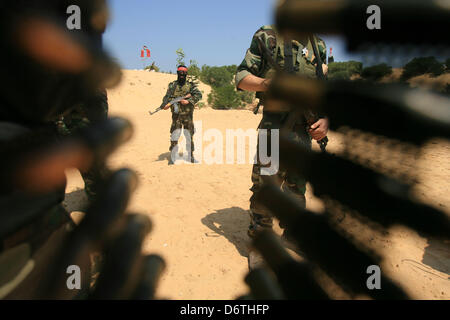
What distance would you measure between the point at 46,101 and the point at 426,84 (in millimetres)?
500

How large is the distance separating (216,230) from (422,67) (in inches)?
129

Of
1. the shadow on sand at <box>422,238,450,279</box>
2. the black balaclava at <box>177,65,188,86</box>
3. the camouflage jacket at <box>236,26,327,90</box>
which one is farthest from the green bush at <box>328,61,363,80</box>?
the black balaclava at <box>177,65,188,86</box>

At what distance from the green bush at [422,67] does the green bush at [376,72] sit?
20mm

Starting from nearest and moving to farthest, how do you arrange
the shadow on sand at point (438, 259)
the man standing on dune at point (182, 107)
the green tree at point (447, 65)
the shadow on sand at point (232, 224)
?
the green tree at point (447, 65) → the shadow on sand at point (438, 259) → the shadow on sand at point (232, 224) → the man standing on dune at point (182, 107)

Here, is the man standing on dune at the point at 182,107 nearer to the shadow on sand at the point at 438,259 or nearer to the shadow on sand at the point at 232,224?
the shadow on sand at the point at 232,224

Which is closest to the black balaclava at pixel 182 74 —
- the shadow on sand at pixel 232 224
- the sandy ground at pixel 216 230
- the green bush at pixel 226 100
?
the sandy ground at pixel 216 230

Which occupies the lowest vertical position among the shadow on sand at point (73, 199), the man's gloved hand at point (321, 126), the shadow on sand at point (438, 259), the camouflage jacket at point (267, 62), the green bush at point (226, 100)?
the shadow on sand at point (438, 259)

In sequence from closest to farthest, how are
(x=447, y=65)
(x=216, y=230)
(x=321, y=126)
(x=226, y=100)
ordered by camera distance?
1. (x=447, y=65)
2. (x=321, y=126)
3. (x=216, y=230)
4. (x=226, y=100)

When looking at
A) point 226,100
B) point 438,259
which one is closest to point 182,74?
point 438,259

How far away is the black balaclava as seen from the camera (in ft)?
23.7

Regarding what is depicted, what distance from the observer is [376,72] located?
1.13ft

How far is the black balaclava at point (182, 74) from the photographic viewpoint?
7.23 metres

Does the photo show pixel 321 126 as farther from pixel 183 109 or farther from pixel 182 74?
pixel 182 74
